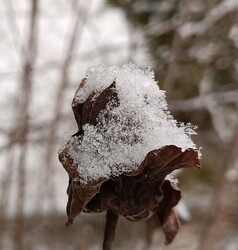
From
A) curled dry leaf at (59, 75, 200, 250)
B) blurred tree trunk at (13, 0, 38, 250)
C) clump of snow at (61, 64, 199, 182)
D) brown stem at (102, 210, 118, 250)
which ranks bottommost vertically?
brown stem at (102, 210, 118, 250)

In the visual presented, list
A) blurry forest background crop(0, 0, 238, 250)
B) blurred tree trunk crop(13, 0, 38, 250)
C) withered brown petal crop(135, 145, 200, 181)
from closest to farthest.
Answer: withered brown petal crop(135, 145, 200, 181), blurred tree trunk crop(13, 0, 38, 250), blurry forest background crop(0, 0, 238, 250)

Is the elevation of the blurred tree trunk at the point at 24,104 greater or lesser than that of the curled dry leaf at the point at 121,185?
greater

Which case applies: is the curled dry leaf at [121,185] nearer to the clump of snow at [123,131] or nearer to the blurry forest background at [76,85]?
the clump of snow at [123,131]

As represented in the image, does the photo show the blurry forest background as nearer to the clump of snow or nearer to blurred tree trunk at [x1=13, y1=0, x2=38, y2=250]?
blurred tree trunk at [x1=13, y1=0, x2=38, y2=250]

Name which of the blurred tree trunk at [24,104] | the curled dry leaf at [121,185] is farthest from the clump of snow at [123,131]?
the blurred tree trunk at [24,104]

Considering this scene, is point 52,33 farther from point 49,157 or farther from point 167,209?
point 167,209

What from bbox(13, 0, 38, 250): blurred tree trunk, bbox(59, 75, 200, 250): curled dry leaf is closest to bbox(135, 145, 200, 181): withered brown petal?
bbox(59, 75, 200, 250): curled dry leaf
